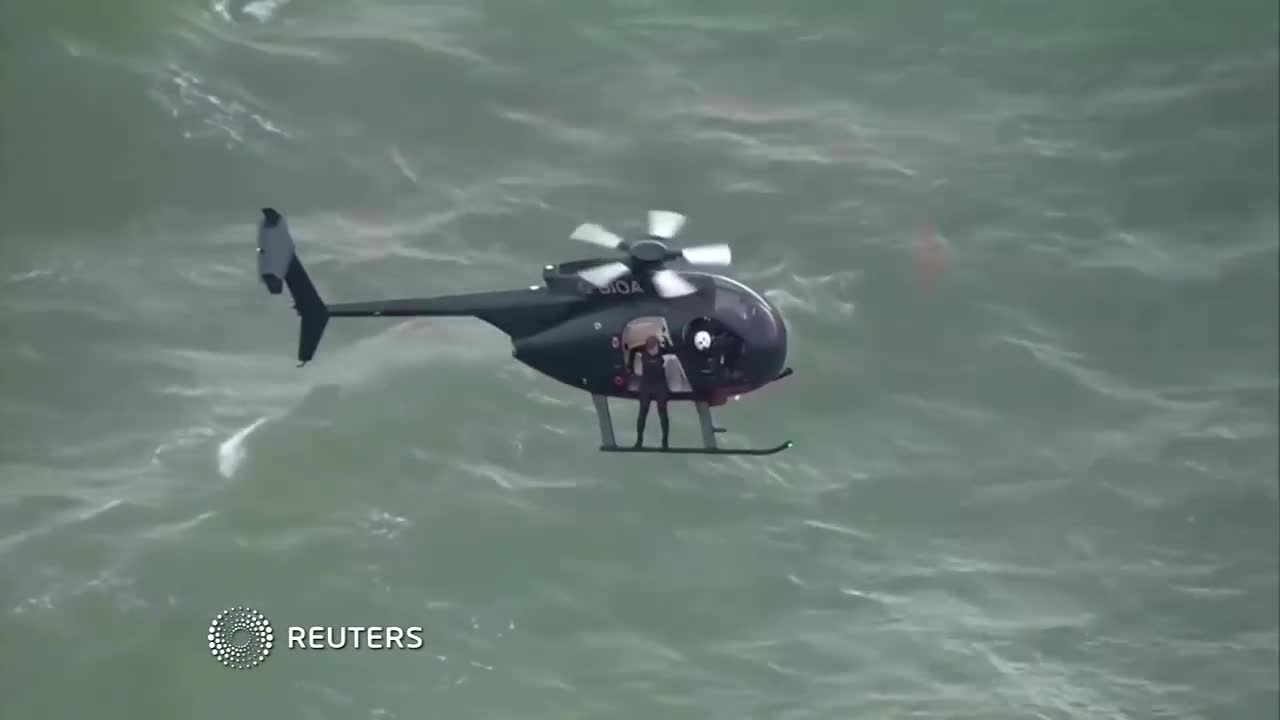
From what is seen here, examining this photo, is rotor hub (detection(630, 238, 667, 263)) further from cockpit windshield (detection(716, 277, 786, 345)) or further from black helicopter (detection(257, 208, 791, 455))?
cockpit windshield (detection(716, 277, 786, 345))

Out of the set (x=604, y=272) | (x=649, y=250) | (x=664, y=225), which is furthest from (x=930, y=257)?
(x=649, y=250)

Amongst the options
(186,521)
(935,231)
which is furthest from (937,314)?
(186,521)

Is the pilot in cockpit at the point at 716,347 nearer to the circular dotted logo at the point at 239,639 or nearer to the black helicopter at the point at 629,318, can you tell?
the black helicopter at the point at 629,318

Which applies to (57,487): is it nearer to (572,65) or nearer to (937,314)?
(572,65)

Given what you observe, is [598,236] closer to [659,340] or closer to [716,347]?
[659,340]

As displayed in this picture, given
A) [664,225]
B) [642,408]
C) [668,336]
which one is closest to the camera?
[664,225]

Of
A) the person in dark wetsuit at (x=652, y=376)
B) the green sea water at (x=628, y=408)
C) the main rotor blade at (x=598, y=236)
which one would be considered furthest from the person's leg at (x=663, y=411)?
the green sea water at (x=628, y=408)

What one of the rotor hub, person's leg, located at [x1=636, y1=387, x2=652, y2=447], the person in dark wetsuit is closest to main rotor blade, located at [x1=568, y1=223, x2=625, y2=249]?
the rotor hub
